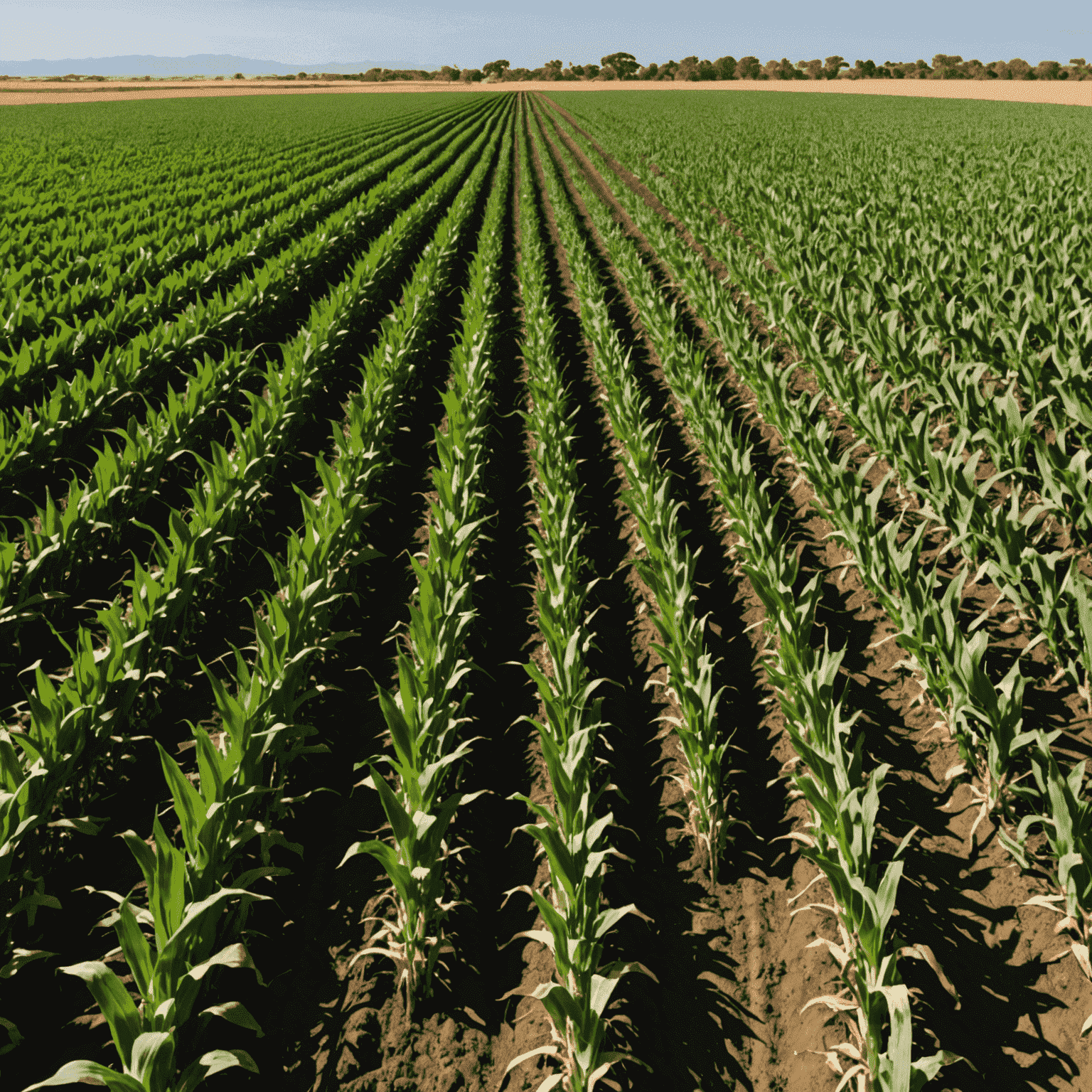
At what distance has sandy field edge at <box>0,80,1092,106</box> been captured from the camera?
2110 inches

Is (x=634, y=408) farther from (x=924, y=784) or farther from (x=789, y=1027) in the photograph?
(x=789, y=1027)

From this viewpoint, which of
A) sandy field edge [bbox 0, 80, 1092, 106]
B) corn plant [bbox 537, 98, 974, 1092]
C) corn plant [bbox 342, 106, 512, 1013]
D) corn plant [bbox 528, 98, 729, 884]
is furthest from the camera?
sandy field edge [bbox 0, 80, 1092, 106]

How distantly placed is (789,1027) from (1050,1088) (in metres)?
0.71

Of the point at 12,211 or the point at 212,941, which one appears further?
the point at 12,211

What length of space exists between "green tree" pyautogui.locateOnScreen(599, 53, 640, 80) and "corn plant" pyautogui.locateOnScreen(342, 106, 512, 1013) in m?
123

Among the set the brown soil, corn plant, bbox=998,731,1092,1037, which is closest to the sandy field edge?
the brown soil

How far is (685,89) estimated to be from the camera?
69188 millimetres

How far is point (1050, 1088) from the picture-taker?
2.06m

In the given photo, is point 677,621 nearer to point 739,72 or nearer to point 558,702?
point 558,702

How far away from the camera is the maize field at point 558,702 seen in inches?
88.2

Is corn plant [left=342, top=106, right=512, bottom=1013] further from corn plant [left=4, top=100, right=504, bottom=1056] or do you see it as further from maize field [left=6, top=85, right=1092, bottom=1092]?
corn plant [left=4, top=100, right=504, bottom=1056]

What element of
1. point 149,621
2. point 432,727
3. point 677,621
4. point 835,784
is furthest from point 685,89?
point 835,784

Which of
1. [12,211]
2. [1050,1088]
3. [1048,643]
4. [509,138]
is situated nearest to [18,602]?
[1050,1088]

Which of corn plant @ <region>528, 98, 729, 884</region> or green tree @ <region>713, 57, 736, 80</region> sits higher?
green tree @ <region>713, 57, 736, 80</region>
